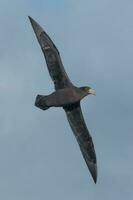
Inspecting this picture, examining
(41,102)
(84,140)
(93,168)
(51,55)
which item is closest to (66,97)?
(41,102)

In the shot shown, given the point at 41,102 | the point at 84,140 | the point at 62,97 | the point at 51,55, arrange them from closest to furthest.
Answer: the point at 41,102
the point at 62,97
the point at 51,55
the point at 84,140

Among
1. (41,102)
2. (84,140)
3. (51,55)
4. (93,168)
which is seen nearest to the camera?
(41,102)

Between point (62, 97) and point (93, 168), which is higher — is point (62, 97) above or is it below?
above

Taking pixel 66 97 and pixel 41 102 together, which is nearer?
pixel 41 102

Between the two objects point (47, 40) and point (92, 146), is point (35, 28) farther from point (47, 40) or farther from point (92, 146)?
point (92, 146)

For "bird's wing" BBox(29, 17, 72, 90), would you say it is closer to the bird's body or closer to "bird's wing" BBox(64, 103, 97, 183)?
the bird's body

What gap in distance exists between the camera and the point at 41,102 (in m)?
136

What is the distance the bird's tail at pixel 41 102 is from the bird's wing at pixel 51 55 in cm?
257

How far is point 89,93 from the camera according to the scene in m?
137

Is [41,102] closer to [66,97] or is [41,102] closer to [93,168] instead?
[66,97]

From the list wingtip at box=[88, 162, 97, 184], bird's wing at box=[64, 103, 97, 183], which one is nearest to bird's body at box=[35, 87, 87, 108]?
bird's wing at box=[64, 103, 97, 183]

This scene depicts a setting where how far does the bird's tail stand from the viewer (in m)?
135

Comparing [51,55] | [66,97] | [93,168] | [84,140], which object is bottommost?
[93,168]

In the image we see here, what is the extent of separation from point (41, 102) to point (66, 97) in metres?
2.06
